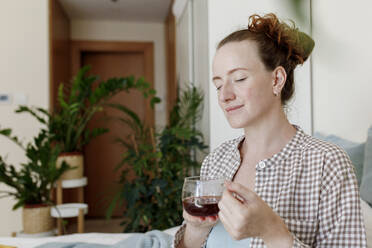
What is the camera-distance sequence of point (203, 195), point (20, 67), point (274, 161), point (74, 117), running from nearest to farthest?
point (203, 195) → point (274, 161) → point (74, 117) → point (20, 67)

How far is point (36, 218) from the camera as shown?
2.62 meters

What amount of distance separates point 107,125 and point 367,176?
3.72m

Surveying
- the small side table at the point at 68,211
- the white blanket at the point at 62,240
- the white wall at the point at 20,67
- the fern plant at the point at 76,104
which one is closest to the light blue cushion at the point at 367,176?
the white blanket at the point at 62,240

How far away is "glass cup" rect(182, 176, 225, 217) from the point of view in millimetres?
756

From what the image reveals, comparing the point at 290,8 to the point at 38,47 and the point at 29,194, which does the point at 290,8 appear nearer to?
the point at 29,194

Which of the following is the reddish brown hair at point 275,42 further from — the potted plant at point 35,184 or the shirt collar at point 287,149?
the potted plant at point 35,184

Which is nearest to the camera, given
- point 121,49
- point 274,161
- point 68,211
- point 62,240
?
point 274,161

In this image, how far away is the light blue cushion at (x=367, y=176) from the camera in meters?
1.31

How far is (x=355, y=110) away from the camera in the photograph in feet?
5.49

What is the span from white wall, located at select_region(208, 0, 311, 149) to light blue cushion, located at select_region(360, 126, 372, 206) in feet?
2.02

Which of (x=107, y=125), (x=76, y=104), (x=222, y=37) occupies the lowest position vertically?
(x=107, y=125)

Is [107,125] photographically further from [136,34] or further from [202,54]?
[202,54]

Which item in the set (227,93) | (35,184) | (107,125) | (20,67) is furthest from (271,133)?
(107,125)

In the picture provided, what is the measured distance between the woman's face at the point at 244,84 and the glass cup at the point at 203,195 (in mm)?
292
